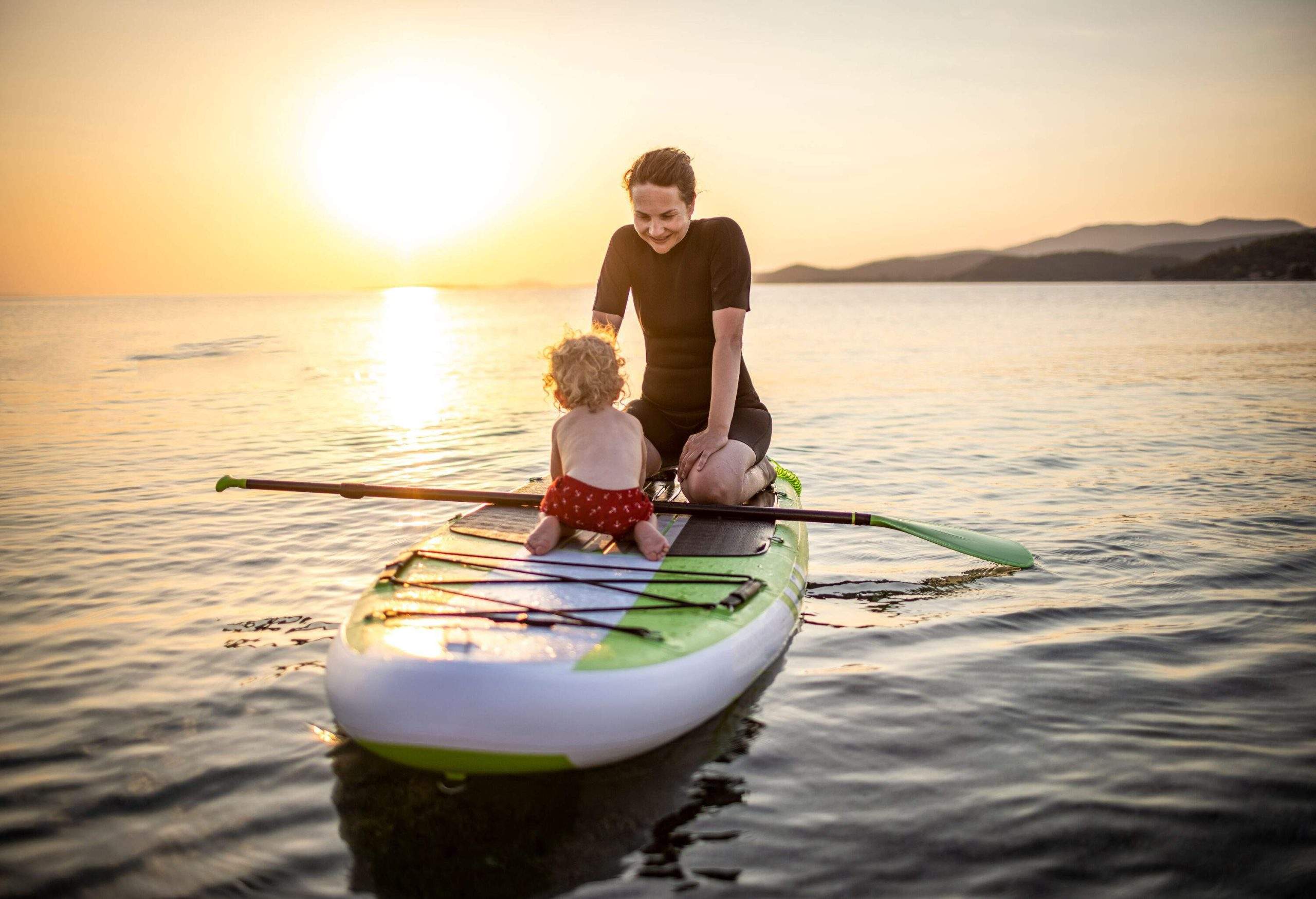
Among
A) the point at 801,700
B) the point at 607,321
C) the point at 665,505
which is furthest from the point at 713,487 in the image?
the point at 801,700

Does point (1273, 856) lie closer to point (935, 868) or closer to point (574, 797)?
point (935, 868)

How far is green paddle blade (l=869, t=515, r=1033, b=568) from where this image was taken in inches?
233

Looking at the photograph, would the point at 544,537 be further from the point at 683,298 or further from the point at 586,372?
the point at 683,298

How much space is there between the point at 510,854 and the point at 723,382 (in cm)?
336

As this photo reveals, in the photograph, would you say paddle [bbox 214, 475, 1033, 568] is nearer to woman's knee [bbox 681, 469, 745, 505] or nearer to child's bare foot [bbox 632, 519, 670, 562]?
woman's knee [bbox 681, 469, 745, 505]

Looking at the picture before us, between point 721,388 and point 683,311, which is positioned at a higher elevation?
point 683,311

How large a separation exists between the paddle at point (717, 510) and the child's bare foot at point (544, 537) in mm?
757

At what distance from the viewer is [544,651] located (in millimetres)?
3484

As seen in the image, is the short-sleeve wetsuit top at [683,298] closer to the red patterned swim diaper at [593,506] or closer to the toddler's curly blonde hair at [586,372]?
the toddler's curly blonde hair at [586,372]

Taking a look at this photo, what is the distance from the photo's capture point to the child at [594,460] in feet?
15.5

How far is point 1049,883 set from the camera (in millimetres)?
3104

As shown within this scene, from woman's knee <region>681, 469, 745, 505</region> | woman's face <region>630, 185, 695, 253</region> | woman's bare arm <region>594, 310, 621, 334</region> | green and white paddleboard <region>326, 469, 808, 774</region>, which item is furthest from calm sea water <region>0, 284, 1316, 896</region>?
woman's face <region>630, 185, 695, 253</region>

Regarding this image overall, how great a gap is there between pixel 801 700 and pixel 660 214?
123 inches

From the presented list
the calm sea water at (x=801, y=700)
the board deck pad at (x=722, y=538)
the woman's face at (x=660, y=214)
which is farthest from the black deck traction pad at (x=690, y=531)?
the woman's face at (x=660, y=214)
